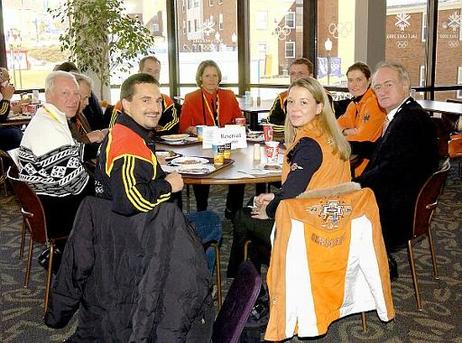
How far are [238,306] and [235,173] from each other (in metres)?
1.55

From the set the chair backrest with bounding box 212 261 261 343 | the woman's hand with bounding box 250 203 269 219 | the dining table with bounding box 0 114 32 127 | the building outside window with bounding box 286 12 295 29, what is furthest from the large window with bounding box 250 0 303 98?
the chair backrest with bounding box 212 261 261 343

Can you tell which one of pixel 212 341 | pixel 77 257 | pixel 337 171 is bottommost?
pixel 212 341

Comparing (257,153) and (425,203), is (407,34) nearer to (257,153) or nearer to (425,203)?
(257,153)

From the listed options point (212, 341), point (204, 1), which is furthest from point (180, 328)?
point (204, 1)

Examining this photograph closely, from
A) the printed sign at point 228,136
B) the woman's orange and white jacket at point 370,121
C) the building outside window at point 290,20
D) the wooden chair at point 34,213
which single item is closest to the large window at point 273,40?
the building outside window at point 290,20

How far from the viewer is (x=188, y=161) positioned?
3.61 metres

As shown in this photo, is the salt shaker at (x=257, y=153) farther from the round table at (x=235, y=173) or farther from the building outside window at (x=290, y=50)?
the building outside window at (x=290, y=50)

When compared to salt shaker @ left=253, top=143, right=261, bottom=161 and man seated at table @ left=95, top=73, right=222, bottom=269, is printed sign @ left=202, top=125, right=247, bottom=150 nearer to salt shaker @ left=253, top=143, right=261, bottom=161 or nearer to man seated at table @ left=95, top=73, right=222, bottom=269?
salt shaker @ left=253, top=143, right=261, bottom=161

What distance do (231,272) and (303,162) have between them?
1.07 metres

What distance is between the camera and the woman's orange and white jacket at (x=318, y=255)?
7.94 ft

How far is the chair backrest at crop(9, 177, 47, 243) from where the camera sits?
10.4ft

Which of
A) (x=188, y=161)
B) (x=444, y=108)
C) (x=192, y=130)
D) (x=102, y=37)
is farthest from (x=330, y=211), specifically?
(x=102, y=37)

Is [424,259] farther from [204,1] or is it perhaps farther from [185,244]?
[204,1]

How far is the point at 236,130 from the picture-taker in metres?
4.16
